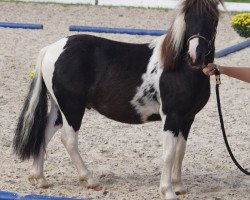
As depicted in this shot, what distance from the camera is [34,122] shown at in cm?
573

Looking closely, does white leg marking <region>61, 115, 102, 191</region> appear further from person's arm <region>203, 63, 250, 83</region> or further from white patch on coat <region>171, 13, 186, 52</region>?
person's arm <region>203, 63, 250, 83</region>

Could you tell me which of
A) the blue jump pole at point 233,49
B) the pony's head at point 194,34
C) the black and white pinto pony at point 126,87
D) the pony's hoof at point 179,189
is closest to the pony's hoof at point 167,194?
the black and white pinto pony at point 126,87

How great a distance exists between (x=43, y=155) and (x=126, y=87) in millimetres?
969

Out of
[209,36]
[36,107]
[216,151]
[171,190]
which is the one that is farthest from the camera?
[216,151]

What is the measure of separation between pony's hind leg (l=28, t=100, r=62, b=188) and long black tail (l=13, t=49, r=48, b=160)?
40mm

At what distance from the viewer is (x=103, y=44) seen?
5645 millimetres

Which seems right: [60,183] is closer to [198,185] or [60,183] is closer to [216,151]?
[198,185]

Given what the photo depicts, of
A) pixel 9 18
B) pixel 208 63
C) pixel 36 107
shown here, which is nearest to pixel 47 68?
pixel 36 107

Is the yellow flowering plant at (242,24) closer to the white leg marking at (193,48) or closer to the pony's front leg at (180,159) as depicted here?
the pony's front leg at (180,159)

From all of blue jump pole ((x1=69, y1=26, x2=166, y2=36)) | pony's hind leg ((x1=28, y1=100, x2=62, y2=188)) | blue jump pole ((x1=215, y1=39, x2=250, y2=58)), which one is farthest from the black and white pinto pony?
blue jump pole ((x1=69, y1=26, x2=166, y2=36))

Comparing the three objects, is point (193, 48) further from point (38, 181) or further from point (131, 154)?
point (131, 154)

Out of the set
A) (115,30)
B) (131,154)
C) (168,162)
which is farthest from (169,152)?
(115,30)

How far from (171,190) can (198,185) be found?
552 millimetres

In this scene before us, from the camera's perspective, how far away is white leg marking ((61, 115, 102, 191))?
561 centimetres
